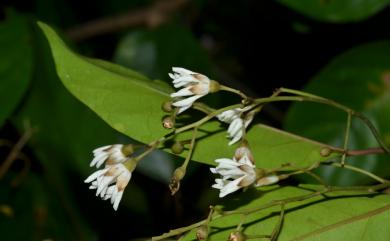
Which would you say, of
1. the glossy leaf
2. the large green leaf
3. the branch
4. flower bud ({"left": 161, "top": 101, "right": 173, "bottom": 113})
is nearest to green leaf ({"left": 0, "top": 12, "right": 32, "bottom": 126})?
the glossy leaf

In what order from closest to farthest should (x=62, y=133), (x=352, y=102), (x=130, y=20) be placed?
(x=352, y=102)
(x=62, y=133)
(x=130, y=20)

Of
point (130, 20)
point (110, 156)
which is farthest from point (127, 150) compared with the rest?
point (130, 20)

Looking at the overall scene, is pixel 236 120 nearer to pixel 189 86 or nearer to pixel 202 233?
pixel 189 86

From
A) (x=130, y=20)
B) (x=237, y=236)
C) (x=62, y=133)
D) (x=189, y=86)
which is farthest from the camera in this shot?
(x=130, y=20)

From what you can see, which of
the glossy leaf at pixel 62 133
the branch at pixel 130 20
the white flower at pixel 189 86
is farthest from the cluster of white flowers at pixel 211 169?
the branch at pixel 130 20

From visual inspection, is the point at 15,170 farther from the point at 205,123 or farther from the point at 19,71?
the point at 205,123

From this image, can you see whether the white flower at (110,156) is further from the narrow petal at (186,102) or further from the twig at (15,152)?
the twig at (15,152)

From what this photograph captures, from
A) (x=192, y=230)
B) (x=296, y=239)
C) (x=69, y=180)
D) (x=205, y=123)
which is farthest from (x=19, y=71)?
(x=296, y=239)
